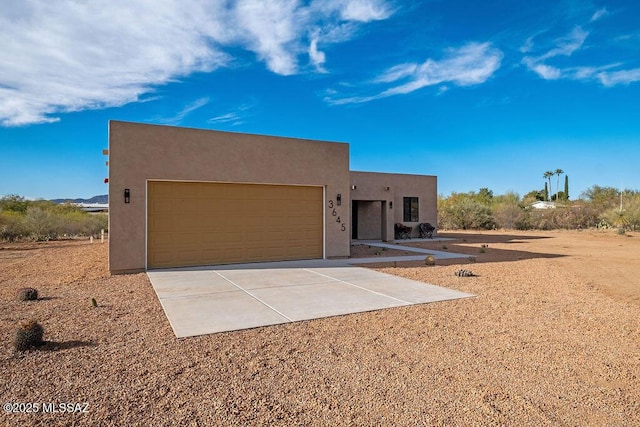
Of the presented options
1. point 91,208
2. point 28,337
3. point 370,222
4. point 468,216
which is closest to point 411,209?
point 370,222

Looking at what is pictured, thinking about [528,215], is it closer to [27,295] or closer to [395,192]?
[395,192]

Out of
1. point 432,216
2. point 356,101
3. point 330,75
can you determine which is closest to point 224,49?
point 330,75

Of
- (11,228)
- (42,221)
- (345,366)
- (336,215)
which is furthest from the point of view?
(42,221)

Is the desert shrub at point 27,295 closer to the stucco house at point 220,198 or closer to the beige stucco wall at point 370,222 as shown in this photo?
the stucco house at point 220,198

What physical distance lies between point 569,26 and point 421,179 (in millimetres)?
9808

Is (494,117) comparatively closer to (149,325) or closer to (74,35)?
(74,35)

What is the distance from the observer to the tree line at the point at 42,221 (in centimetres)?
2081

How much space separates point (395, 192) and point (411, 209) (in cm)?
160

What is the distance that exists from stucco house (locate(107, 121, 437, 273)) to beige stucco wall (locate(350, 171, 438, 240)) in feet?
21.9

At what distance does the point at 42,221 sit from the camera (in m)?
21.5

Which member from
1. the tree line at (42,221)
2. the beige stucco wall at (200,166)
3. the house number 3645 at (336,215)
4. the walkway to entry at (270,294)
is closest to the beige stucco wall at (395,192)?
the house number 3645 at (336,215)

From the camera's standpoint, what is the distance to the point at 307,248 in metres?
12.7

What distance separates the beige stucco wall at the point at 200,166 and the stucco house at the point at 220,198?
25mm

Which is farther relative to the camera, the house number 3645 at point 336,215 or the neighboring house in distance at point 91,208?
the neighboring house in distance at point 91,208
